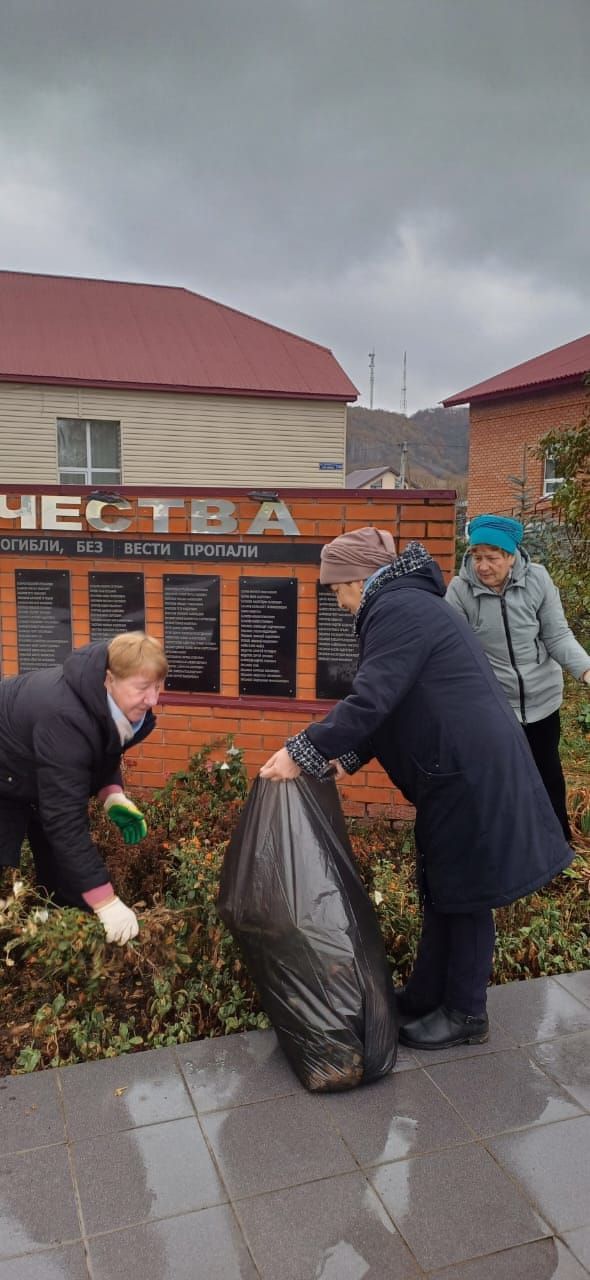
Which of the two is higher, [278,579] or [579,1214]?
[278,579]

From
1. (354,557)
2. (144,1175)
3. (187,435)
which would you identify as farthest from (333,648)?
(187,435)

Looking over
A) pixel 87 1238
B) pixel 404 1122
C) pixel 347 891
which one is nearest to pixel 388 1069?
pixel 404 1122

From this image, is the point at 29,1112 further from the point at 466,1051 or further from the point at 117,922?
the point at 466,1051

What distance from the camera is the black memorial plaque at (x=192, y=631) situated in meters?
4.34

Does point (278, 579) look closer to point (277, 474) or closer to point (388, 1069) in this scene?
point (388, 1069)

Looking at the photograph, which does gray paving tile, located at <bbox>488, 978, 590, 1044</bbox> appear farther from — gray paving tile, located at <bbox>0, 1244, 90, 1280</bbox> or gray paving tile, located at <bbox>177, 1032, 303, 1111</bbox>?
gray paving tile, located at <bbox>0, 1244, 90, 1280</bbox>

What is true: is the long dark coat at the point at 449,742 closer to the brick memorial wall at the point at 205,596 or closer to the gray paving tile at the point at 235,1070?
the gray paving tile at the point at 235,1070

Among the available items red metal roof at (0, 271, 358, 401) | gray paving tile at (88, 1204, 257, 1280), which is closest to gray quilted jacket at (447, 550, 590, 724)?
gray paving tile at (88, 1204, 257, 1280)

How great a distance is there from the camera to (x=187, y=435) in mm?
16484

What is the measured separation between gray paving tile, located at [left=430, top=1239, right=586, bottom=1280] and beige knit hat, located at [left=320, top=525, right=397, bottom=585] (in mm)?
1736

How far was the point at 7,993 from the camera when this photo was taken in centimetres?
289

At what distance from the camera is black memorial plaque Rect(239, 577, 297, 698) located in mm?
4277

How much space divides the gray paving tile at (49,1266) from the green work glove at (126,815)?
50.6 inches

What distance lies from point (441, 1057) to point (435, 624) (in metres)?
1.37
